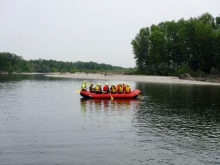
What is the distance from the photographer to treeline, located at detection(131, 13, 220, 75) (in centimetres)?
7869

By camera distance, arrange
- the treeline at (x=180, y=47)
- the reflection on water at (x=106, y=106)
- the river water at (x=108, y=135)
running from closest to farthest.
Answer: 1. the river water at (x=108, y=135)
2. the reflection on water at (x=106, y=106)
3. the treeline at (x=180, y=47)

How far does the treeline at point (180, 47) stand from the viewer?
78.7 metres

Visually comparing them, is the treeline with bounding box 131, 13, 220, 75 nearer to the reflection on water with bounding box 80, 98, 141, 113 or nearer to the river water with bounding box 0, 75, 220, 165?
the reflection on water with bounding box 80, 98, 141, 113

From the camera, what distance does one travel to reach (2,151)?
14406mm

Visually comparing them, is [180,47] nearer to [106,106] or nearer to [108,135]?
[106,106]

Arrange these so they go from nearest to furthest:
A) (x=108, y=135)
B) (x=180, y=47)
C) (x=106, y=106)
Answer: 1. (x=108, y=135)
2. (x=106, y=106)
3. (x=180, y=47)

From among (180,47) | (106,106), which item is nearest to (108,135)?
(106,106)

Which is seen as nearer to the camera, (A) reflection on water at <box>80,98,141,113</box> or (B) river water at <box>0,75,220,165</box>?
(B) river water at <box>0,75,220,165</box>

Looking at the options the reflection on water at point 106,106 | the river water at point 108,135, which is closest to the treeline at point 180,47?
the reflection on water at point 106,106

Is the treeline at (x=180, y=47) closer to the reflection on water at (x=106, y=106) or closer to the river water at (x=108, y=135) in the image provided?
the reflection on water at (x=106, y=106)

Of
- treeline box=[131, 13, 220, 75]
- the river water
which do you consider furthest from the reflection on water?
treeline box=[131, 13, 220, 75]

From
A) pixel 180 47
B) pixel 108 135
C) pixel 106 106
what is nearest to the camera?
pixel 108 135

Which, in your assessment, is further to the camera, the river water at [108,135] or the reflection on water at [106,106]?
the reflection on water at [106,106]

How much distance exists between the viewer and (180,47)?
285ft
